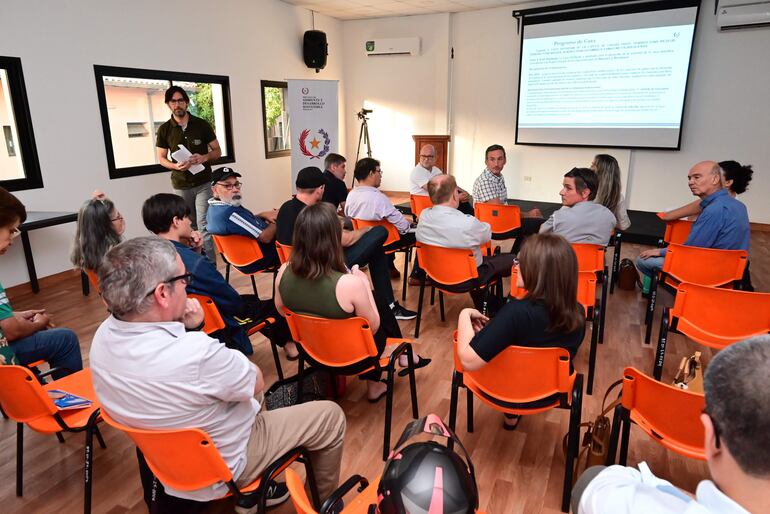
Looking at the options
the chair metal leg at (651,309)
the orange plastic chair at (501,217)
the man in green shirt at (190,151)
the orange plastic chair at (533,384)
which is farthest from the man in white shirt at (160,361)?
the man in green shirt at (190,151)

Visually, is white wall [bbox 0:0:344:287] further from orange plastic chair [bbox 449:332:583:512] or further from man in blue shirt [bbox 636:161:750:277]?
man in blue shirt [bbox 636:161:750:277]

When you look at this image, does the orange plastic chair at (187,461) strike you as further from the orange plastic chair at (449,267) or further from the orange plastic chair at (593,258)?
the orange plastic chair at (593,258)

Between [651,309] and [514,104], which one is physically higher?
[514,104]

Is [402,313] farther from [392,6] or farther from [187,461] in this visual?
[392,6]

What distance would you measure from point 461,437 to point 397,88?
312 inches

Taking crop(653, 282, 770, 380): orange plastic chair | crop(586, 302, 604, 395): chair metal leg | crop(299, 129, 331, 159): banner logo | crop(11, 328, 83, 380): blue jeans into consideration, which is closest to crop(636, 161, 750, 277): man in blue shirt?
crop(653, 282, 770, 380): orange plastic chair

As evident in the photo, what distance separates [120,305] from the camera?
1366 mm

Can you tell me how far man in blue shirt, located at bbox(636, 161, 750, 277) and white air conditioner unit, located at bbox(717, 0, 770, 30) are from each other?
14.7 feet

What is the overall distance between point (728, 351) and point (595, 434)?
4.52 ft

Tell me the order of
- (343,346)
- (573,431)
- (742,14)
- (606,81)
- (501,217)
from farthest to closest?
(606,81) < (742,14) < (501,217) < (343,346) < (573,431)

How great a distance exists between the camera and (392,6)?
813 centimetres

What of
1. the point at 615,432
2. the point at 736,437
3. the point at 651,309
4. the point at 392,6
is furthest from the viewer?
the point at 392,6

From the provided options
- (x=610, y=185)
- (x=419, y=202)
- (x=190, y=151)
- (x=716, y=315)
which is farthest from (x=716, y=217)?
(x=190, y=151)

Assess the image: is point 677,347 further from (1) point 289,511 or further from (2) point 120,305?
(2) point 120,305
